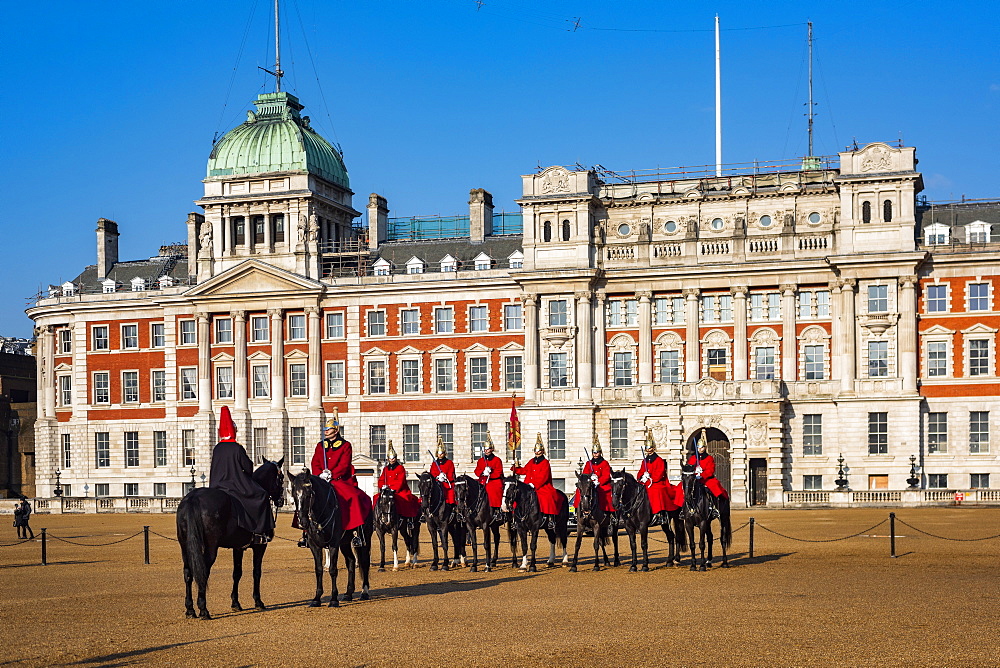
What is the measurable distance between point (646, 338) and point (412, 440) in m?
14.6

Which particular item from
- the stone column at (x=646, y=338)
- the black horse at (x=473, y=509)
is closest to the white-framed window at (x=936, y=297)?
the stone column at (x=646, y=338)

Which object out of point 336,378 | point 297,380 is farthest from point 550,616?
point 297,380

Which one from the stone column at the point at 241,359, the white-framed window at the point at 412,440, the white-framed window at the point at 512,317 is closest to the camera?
the white-framed window at the point at 512,317

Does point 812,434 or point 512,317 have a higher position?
point 512,317

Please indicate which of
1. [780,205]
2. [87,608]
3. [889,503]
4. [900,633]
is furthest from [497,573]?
[780,205]

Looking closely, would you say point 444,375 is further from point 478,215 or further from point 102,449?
point 102,449

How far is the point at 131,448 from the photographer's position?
7812cm

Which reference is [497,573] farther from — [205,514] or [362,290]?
[362,290]

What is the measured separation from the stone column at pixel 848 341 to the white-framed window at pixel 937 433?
4261mm

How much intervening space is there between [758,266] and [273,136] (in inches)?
1180

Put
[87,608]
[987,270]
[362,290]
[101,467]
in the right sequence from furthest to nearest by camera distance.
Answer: [101,467]
[362,290]
[987,270]
[87,608]

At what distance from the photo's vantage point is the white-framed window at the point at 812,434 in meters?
65.4

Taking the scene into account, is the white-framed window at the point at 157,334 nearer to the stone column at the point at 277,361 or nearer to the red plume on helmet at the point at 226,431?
the stone column at the point at 277,361

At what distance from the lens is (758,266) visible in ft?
219
